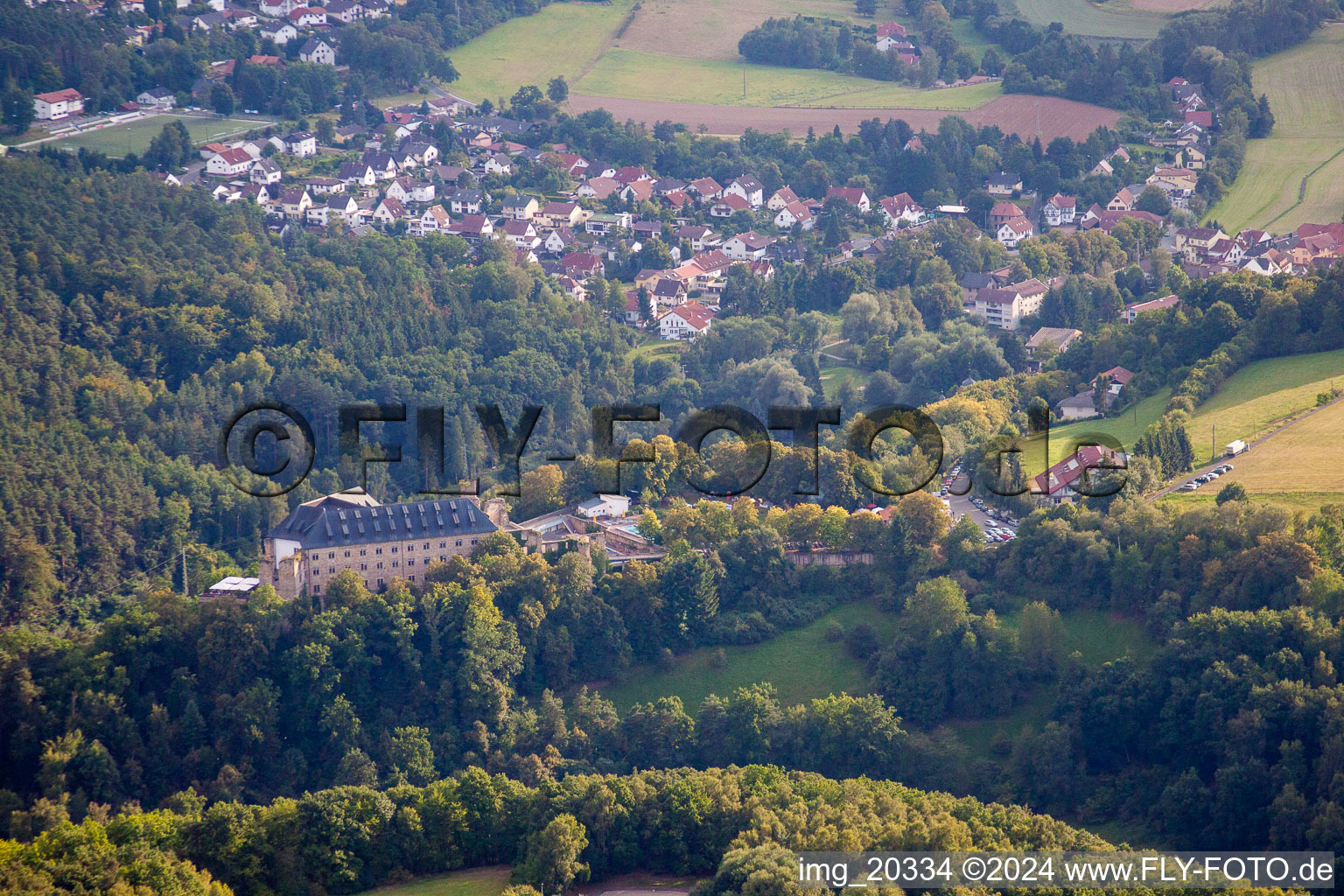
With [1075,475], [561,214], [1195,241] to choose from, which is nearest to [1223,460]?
[1075,475]

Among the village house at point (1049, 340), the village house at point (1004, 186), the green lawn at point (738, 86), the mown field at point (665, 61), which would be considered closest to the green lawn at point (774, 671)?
the village house at point (1049, 340)

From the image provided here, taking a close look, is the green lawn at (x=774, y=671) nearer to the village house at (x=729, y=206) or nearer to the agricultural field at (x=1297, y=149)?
the agricultural field at (x=1297, y=149)

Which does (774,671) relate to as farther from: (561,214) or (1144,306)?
(561,214)

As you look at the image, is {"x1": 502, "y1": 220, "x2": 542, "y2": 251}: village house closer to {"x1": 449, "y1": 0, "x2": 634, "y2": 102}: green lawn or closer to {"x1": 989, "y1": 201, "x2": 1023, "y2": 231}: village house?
Answer: {"x1": 449, "y1": 0, "x2": 634, "y2": 102}: green lawn

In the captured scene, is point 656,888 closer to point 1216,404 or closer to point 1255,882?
point 1255,882

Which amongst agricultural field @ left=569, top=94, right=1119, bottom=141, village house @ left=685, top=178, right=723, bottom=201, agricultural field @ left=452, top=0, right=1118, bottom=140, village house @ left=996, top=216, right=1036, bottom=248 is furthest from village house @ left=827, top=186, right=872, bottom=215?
agricultural field @ left=452, top=0, right=1118, bottom=140
